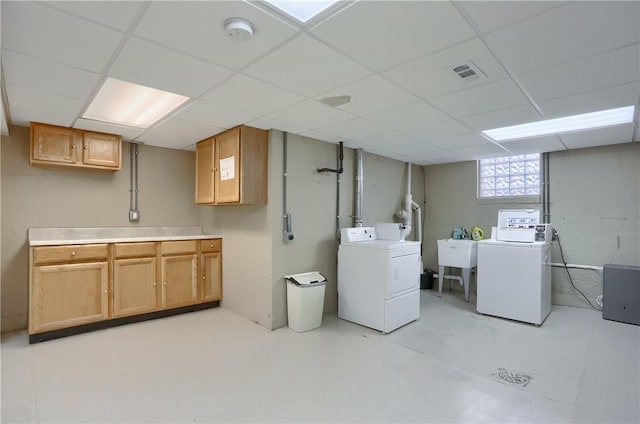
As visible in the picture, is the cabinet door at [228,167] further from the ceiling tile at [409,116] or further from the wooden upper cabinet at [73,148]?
the ceiling tile at [409,116]

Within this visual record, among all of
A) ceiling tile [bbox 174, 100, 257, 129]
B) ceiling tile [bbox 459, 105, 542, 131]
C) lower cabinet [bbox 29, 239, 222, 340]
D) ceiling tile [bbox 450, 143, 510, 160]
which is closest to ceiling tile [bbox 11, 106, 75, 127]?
ceiling tile [bbox 174, 100, 257, 129]

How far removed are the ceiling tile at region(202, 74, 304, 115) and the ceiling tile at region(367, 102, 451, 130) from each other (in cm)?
82

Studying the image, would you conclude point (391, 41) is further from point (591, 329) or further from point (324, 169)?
point (591, 329)

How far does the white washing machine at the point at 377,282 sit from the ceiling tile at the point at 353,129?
43.2 inches

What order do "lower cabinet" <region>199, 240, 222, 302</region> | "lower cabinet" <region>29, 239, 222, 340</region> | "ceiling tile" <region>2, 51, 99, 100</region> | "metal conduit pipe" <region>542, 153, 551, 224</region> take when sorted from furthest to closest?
"metal conduit pipe" <region>542, 153, 551, 224</region>
"lower cabinet" <region>199, 240, 222, 302</region>
"lower cabinet" <region>29, 239, 222, 340</region>
"ceiling tile" <region>2, 51, 99, 100</region>

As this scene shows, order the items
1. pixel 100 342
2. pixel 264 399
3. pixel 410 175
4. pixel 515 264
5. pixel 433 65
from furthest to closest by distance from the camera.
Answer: pixel 410 175 < pixel 515 264 < pixel 100 342 < pixel 264 399 < pixel 433 65

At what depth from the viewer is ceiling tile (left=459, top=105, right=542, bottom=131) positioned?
107 inches

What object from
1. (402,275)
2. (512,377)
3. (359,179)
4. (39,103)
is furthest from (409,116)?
(39,103)

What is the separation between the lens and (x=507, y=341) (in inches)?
122

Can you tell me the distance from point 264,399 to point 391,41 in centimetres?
227

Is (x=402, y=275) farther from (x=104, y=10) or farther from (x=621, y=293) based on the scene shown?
(x=104, y=10)

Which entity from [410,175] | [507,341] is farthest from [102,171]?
[507,341]

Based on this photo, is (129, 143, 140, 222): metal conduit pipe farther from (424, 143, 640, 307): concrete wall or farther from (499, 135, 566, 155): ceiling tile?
(424, 143, 640, 307): concrete wall

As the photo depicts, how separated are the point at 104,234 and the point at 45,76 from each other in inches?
89.1
